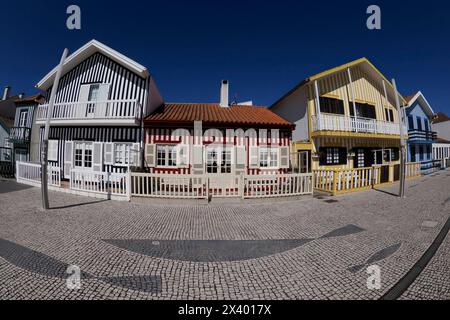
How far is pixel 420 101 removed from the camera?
18.8 metres

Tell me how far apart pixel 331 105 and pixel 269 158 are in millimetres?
5747

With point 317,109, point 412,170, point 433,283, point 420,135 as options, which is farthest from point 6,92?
point 420,135

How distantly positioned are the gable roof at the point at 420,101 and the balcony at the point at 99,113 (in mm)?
22350

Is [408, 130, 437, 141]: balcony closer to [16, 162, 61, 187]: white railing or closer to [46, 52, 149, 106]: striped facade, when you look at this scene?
[46, 52, 149, 106]: striped facade

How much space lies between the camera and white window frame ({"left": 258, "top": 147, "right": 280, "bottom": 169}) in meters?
11.1

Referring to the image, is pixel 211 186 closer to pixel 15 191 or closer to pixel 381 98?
pixel 15 191

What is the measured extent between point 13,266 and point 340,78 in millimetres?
16932

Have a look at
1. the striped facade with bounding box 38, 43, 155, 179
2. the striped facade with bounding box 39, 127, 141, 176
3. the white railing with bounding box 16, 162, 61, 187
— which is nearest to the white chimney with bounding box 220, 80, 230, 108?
the striped facade with bounding box 38, 43, 155, 179

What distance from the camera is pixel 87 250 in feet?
12.4

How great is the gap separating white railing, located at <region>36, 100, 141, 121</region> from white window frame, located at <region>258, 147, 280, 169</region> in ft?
23.3

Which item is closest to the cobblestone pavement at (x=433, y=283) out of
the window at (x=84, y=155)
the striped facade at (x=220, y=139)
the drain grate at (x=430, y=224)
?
the drain grate at (x=430, y=224)

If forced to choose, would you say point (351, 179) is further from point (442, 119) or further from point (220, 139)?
point (442, 119)

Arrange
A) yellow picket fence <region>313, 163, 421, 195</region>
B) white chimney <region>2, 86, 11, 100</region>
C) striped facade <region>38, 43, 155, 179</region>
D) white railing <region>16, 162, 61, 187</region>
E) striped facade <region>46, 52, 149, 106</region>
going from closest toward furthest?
white railing <region>16, 162, 61, 187</region>, yellow picket fence <region>313, 163, 421, 195</region>, striped facade <region>38, 43, 155, 179</region>, striped facade <region>46, 52, 149, 106</region>, white chimney <region>2, 86, 11, 100</region>
